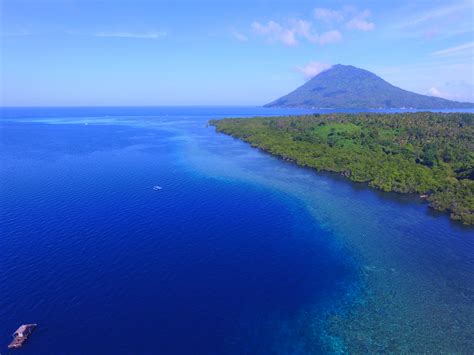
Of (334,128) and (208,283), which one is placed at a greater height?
(334,128)

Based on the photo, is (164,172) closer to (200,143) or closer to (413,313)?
(200,143)

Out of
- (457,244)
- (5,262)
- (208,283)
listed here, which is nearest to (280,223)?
(208,283)

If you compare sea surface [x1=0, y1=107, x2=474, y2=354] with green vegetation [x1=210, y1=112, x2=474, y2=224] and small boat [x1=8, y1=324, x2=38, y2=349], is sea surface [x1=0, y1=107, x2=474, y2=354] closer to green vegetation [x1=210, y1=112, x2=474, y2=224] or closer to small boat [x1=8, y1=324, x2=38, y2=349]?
small boat [x1=8, y1=324, x2=38, y2=349]

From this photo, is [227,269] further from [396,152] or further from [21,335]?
[396,152]

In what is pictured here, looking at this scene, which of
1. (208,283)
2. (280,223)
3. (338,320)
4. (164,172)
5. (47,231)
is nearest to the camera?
(338,320)

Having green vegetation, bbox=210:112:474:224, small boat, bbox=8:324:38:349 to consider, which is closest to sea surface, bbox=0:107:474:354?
small boat, bbox=8:324:38:349

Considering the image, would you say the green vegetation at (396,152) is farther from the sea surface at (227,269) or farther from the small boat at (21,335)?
the small boat at (21,335)

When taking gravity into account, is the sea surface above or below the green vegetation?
below
